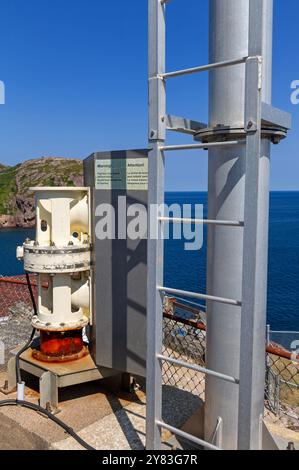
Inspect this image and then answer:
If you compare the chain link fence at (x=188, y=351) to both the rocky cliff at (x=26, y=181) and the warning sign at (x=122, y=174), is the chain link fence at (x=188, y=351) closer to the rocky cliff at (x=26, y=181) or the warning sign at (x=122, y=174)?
the warning sign at (x=122, y=174)

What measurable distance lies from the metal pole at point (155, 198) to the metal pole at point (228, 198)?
40 cm

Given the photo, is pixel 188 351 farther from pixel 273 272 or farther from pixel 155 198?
pixel 273 272

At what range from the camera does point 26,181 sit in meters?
109

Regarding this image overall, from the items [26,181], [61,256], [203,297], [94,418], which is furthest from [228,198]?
[26,181]

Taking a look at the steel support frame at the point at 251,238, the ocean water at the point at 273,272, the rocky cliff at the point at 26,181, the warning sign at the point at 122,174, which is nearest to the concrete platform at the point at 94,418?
the steel support frame at the point at 251,238

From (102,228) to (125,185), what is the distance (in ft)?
1.66

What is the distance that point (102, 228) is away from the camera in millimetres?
4270

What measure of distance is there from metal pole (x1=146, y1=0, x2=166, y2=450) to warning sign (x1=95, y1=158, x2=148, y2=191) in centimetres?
82

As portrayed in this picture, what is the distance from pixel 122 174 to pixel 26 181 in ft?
362

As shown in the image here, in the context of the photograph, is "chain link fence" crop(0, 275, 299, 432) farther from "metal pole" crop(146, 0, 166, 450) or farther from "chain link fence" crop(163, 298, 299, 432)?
"metal pole" crop(146, 0, 166, 450)

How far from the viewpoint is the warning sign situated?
395 centimetres

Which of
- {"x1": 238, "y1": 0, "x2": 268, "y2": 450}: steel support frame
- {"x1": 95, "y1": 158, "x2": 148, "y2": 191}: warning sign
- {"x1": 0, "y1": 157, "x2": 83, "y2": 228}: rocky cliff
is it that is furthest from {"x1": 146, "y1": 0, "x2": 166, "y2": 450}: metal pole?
{"x1": 0, "y1": 157, "x2": 83, "y2": 228}: rocky cliff

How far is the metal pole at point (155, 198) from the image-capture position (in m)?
3.00
